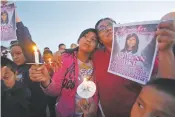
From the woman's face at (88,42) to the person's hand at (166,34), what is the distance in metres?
0.78

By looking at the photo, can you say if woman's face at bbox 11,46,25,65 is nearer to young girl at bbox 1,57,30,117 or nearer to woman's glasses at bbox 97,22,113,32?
young girl at bbox 1,57,30,117

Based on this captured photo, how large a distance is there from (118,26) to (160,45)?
1.54 feet

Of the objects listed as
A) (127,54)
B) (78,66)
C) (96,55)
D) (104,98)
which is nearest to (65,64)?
(78,66)

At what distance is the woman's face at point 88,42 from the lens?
2.29 meters

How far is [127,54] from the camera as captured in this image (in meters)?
1.93

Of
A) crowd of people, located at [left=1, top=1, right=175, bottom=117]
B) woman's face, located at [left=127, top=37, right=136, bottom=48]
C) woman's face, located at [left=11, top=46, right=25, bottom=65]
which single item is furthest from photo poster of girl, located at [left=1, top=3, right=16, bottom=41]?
woman's face, located at [left=127, top=37, right=136, bottom=48]

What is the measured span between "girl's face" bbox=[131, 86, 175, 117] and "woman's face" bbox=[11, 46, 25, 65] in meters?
1.85

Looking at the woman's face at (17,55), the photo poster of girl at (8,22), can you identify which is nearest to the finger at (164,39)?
the photo poster of girl at (8,22)

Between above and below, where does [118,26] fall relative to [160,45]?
above

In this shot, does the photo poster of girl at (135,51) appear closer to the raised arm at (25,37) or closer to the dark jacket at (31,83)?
the dark jacket at (31,83)

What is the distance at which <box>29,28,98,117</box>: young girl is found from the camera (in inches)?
84.7

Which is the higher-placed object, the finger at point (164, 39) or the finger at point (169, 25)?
the finger at point (169, 25)

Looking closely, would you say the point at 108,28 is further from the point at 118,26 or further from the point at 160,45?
the point at 160,45

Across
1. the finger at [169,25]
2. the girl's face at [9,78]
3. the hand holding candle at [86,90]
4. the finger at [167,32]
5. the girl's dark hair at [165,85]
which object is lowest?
the hand holding candle at [86,90]
